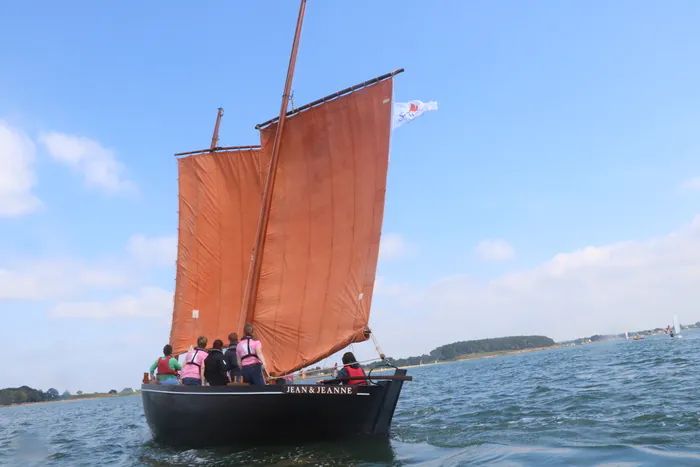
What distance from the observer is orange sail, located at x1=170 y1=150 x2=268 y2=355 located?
2058cm

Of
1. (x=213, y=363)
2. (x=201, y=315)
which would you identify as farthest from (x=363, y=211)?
(x=201, y=315)

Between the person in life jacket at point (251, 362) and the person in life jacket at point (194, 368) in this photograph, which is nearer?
the person in life jacket at point (251, 362)

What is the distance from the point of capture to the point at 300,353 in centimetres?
1486

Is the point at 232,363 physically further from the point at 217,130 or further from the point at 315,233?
the point at 217,130

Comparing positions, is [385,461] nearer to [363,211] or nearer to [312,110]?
[363,211]

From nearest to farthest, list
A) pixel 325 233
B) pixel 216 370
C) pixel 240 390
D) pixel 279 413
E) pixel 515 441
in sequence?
pixel 515 441 → pixel 279 413 → pixel 240 390 → pixel 216 370 → pixel 325 233

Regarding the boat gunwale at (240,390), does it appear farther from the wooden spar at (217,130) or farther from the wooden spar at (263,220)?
the wooden spar at (217,130)

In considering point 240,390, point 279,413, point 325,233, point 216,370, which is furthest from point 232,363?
point 325,233

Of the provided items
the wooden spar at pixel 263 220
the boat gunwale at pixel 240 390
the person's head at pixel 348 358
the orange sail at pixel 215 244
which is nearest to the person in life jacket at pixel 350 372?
the person's head at pixel 348 358

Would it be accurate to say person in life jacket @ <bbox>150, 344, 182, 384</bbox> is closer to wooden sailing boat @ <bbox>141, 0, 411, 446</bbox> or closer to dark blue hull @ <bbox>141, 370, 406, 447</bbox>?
wooden sailing boat @ <bbox>141, 0, 411, 446</bbox>

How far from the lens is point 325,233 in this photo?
50.1 ft

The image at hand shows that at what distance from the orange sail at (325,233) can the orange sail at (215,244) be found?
4981 mm

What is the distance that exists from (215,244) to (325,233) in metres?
7.29

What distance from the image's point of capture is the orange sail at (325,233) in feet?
48.6
